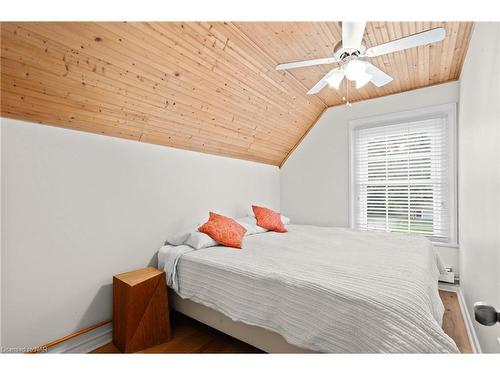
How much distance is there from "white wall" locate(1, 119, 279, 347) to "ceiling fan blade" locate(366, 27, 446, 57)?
6.52ft

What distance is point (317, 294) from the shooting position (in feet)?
4.49

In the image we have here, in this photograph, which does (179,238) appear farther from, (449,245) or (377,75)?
(449,245)

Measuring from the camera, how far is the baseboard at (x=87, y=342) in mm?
Answer: 1765

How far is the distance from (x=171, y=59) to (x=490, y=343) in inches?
105

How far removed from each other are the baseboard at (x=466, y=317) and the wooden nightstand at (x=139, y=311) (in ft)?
7.38

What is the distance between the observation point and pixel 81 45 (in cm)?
147

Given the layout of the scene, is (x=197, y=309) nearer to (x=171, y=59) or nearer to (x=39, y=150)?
(x=39, y=150)

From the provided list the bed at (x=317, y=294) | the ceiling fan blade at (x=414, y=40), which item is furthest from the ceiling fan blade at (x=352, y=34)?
the bed at (x=317, y=294)

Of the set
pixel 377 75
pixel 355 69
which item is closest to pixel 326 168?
pixel 377 75

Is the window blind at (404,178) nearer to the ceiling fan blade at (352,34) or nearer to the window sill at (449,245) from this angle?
the window sill at (449,245)

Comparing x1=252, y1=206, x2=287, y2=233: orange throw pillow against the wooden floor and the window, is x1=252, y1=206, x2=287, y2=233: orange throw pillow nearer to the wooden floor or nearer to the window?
the window

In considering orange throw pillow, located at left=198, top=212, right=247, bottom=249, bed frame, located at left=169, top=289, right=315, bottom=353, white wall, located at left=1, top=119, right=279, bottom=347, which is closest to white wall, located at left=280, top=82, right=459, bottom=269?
orange throw pillow, located at left=198, top=212, right=247, bottom=249
